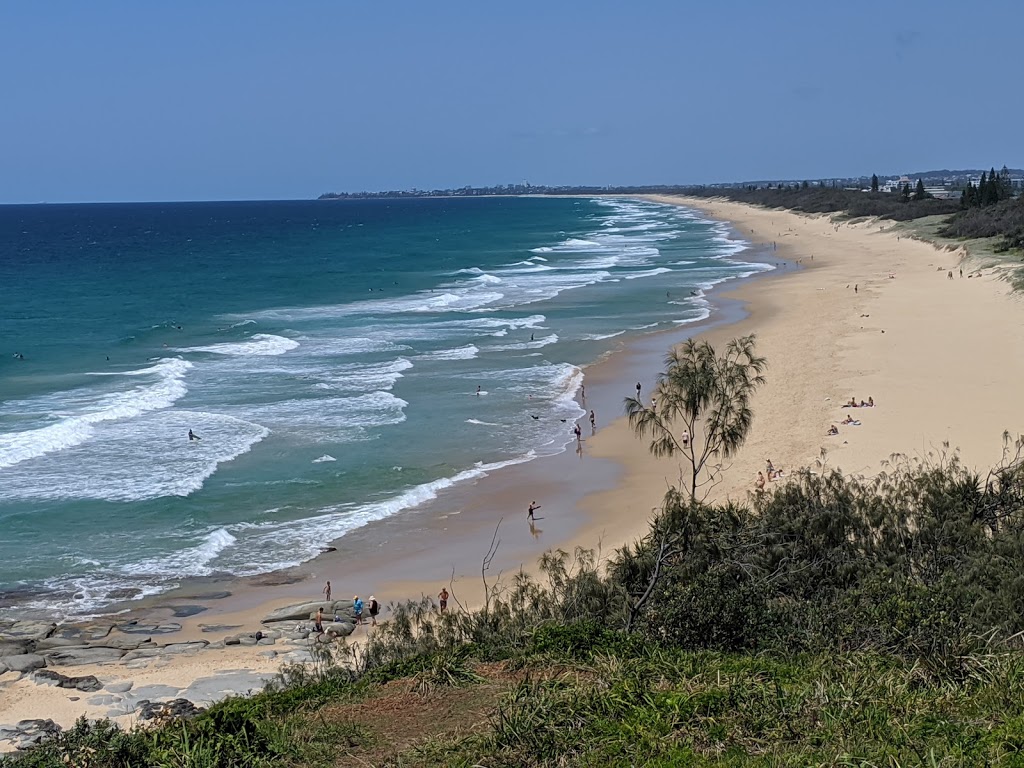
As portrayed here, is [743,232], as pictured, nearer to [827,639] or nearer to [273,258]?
[273,258]

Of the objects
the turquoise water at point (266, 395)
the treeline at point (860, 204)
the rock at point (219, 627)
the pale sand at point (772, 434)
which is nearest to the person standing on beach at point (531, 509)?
the pale sand at point (772, 434)

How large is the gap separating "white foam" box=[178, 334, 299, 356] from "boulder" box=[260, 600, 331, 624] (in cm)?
2718

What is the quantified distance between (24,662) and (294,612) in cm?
481

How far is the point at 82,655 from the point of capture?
17672 mm

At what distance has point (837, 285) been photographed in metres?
58.6

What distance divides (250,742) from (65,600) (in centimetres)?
1303

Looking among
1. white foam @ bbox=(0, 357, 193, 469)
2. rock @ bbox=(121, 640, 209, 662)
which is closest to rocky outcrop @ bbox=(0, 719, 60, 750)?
rock @ bbox=(121, 640, 209, 662)

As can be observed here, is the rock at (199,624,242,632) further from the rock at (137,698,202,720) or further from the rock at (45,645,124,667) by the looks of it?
the rock at (137,698,202,720)

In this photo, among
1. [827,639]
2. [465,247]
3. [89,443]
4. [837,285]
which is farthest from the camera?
[465,247]

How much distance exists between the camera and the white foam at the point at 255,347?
45.9 m

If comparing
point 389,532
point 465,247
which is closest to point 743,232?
point 465,247

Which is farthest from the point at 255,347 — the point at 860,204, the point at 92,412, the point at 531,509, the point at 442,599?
the point at 860,204

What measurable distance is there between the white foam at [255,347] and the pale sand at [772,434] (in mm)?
15853

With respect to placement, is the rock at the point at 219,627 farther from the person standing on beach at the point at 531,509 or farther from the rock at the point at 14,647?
the person standing on beach at the point at 531,509
